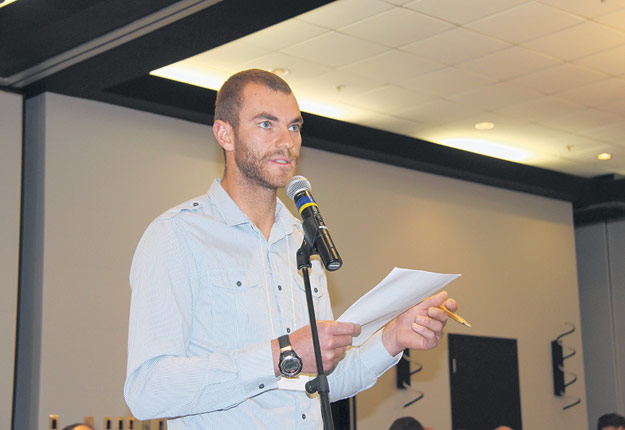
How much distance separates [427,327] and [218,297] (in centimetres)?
48

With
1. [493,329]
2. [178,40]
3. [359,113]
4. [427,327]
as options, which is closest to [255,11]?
[178,40]

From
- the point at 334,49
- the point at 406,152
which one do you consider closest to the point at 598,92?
the point at 406,152

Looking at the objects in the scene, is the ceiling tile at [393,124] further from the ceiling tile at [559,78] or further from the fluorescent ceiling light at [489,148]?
the ceiling tile at [559,78]

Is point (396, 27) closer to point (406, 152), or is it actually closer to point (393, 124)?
point (393, 124)

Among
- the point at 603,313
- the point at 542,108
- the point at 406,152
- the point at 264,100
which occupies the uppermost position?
the point at 542,108

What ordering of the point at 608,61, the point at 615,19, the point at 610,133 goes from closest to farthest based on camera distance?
the point at 615,19, the point at 608,61, the point at 610,133

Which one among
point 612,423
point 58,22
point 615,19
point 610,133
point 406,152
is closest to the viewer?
point 58,22

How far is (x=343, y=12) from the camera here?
5.80 meters

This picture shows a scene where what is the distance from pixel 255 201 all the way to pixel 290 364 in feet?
1.72

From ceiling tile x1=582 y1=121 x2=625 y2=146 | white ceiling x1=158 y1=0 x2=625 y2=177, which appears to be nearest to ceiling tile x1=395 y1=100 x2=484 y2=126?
white ceiling x1=158 y1=0 x2=625 y2=177

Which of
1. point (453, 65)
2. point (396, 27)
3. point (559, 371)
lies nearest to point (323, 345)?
point (396, 27)

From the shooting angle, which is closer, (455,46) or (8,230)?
(8,230)

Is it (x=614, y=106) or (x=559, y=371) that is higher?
(x=614, y=106)

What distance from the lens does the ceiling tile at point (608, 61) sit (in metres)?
6.62
